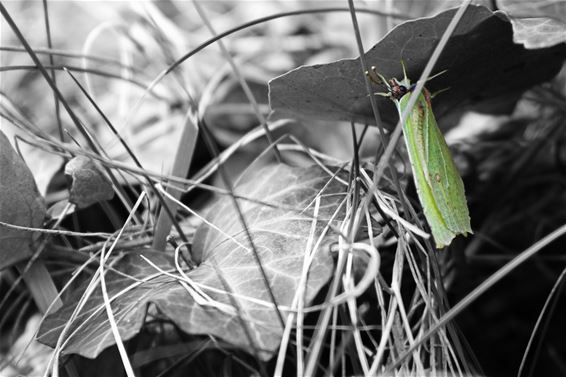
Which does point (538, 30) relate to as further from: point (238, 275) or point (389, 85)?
point (238, 275)

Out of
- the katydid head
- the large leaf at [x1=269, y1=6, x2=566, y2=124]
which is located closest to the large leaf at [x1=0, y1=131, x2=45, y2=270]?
the large leaf at [x1=269, y1=6, x2=566, y2=124]

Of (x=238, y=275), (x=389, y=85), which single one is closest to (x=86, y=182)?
(x=238, y=275)

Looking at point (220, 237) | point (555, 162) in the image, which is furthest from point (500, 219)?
point (220, 237)

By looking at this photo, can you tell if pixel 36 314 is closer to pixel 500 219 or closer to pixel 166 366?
pixel 166 366

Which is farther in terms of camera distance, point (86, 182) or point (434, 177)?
point (86, 182)

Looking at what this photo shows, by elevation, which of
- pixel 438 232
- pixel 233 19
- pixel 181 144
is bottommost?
pixel 438 232

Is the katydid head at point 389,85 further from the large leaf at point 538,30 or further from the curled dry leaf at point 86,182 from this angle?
the curled dry leaf at point 86,182
